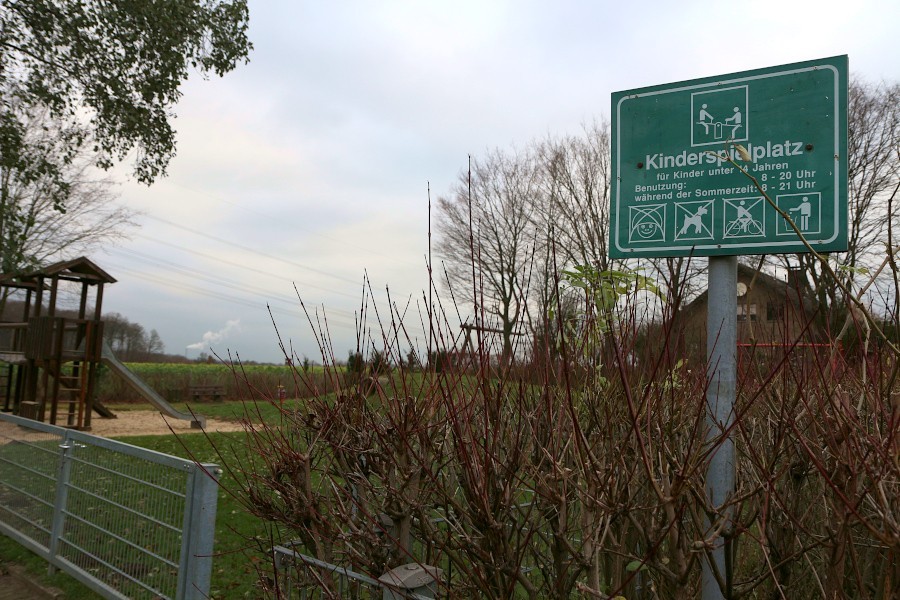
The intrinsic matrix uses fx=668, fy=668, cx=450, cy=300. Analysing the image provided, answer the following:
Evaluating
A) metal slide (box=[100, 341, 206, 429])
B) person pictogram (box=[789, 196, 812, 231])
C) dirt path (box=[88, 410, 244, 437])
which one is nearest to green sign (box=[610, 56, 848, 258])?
person pictogram (box=[789, 196, 812, 231])

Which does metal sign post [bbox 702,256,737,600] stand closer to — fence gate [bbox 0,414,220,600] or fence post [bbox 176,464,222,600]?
fence gate [bbox 0,414,220,600]

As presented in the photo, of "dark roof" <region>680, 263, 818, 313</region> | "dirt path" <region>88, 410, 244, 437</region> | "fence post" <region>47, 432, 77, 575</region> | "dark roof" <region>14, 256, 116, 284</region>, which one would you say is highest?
"dark roof" <region>14, 256, 116, 284</region>

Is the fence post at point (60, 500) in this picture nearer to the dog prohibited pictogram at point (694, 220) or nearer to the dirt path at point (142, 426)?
the dog prohibited pictogram at point (694, 220)

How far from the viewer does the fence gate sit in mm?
3877

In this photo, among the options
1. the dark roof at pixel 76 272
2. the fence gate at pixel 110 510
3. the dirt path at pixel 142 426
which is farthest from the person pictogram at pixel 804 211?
the dark roof at pixel 76 272

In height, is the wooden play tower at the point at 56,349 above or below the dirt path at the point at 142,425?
above

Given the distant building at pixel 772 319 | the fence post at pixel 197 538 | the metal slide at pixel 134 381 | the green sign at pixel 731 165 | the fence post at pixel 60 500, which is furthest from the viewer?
the metal slide at pixel 134 381

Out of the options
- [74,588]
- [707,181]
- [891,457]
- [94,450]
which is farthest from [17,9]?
[891,457]

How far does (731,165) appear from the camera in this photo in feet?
9.34

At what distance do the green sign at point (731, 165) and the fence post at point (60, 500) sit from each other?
4.90m

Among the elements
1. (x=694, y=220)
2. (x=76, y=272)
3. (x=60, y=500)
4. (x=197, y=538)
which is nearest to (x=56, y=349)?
(x=76, y=272)

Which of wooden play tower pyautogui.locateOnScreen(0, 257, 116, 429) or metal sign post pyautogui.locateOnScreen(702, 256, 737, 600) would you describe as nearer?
metal sign post pyautogui.locateOnScreen(702, 256, 737, 600)

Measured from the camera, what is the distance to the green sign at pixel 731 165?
2.66 metres

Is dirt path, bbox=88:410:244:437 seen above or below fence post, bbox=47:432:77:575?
below
